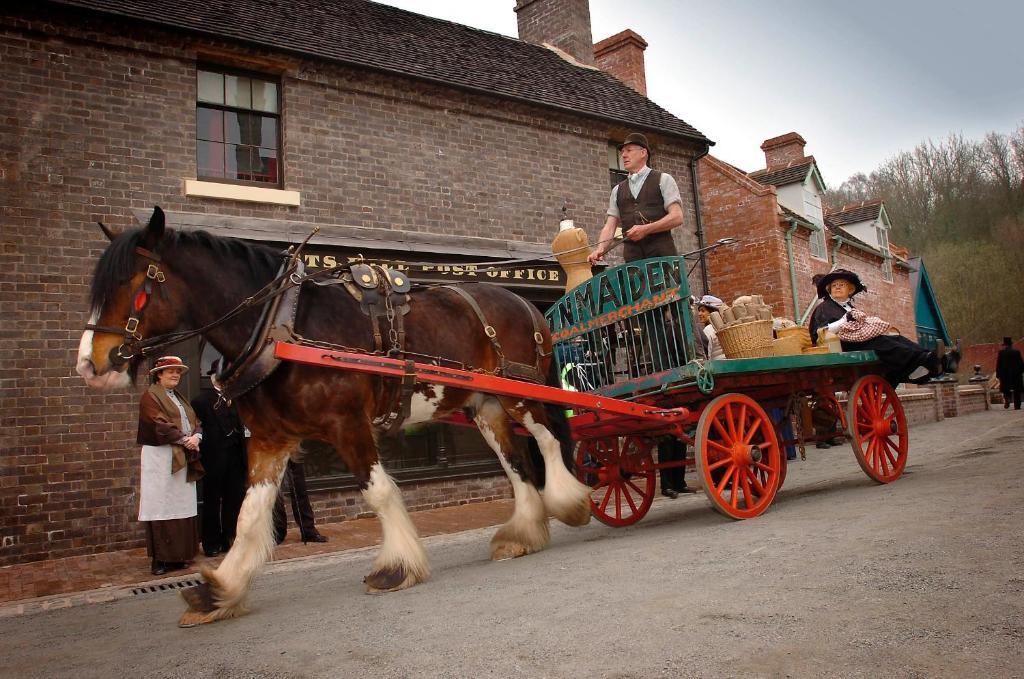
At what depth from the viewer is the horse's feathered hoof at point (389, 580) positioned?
4.11 meters

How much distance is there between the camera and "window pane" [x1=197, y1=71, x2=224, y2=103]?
932cm

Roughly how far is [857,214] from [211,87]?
1997 centimetres

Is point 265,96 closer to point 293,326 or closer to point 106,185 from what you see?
point 106,185

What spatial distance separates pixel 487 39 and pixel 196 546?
10.8 m

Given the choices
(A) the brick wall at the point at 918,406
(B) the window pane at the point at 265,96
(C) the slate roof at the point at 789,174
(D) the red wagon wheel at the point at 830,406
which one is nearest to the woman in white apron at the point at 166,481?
(B) the window pane at the point at 265,96

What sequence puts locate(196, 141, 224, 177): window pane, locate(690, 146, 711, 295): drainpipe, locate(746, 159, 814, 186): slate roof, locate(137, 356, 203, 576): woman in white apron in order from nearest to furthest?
locate(137, 356, 203, 576): woman in white apron
locate(196, 141, 224, 177): window pane
locate(690, 146, 711, 295): drainpipe
locate(746, 159, 814, 186): slate roof

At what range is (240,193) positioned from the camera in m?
9.11

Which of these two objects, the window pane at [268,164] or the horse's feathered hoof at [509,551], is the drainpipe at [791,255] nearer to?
the window pane at [268,164]

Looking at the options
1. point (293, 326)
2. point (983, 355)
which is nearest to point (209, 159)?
point (293, 326)

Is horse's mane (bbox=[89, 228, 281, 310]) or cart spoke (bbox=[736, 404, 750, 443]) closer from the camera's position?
horse's mane (bbox=[89, 228, 281, 310])

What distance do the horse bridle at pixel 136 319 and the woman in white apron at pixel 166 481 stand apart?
10.0ft

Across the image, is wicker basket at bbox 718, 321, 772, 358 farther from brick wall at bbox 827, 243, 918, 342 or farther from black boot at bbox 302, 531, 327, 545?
brick wall at bbox 827, 243, 918, 342

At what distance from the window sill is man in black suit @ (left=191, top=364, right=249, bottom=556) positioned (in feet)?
8.61

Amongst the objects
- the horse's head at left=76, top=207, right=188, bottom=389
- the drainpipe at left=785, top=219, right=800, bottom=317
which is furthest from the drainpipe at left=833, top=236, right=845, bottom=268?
the horse's head at left=76, top=207, right=188, bottom=389
